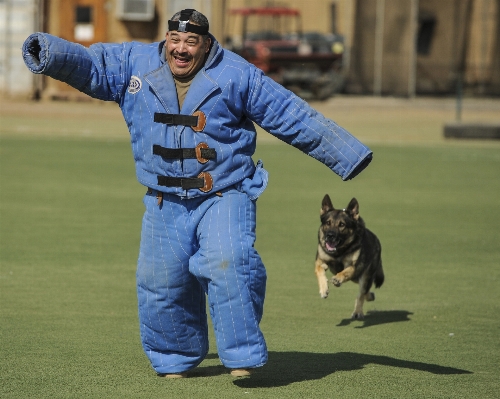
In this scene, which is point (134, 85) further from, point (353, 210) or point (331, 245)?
point (353, 210)

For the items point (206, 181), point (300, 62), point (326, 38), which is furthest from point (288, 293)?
point (326, 38)

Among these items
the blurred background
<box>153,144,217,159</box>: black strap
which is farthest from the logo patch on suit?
the blurred background

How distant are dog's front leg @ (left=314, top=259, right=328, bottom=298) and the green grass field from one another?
6.5 inches

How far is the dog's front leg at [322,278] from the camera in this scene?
7.76 m

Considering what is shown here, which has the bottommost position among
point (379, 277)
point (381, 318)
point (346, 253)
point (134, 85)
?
→ point (381, 318)

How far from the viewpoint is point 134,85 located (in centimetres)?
559

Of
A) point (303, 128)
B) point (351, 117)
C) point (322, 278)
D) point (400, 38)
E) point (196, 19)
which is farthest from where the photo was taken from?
point (400, 38)

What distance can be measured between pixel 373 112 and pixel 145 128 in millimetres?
24035

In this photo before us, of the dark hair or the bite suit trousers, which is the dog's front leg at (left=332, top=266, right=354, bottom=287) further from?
the dark hair

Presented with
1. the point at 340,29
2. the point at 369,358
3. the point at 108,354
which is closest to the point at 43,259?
the point at 108,354

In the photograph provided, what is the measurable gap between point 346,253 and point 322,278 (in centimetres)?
31

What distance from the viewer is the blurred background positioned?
1187 inches

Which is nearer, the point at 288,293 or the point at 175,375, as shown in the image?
the point at 175,375

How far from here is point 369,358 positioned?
639 cm
